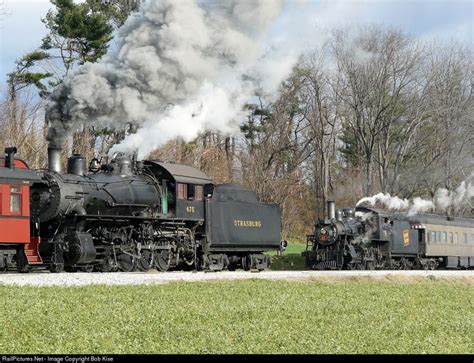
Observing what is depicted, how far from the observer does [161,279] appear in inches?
685

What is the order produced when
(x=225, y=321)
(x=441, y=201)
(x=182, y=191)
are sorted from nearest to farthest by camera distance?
(x=225, y=321)
(x=182, y=191)
(x=441, y=201)

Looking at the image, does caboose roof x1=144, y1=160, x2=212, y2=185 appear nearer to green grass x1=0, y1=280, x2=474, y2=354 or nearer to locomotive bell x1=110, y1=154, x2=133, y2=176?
locomotive bell x1=110, y1=154, x2=133, y2=176

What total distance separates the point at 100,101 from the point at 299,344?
14.1 meters

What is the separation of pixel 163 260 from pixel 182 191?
2303mm

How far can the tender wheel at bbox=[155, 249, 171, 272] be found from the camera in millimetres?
22250

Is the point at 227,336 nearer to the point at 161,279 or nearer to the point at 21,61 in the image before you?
the point at 161,279

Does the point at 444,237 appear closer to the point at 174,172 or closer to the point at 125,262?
the point at 174,172

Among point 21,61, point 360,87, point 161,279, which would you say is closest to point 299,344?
point 161,279

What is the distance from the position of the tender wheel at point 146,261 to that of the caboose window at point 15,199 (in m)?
4.05

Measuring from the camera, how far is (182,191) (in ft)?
76.2

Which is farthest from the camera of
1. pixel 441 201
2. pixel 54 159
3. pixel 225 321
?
pixel 441 201

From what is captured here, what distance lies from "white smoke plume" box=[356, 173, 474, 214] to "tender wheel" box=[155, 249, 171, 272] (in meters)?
24.4

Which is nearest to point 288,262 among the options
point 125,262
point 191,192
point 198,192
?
point 198,192

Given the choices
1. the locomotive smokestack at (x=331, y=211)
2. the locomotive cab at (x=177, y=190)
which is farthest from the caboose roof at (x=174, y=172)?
the locomotive smokestack at (x=331, y=211)
